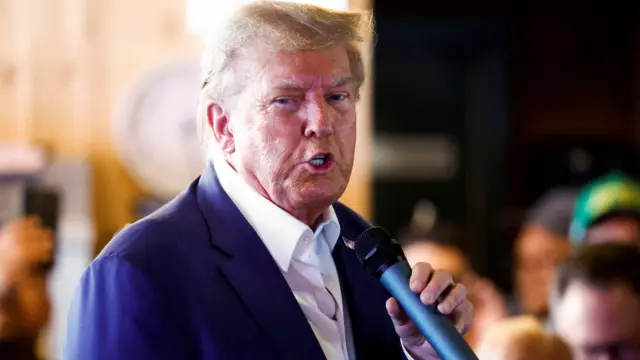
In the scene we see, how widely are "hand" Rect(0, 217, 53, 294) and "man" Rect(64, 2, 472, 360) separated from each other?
2.23 meters

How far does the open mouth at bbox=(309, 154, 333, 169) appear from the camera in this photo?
4.36 ft

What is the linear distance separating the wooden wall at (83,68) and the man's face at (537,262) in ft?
2.20

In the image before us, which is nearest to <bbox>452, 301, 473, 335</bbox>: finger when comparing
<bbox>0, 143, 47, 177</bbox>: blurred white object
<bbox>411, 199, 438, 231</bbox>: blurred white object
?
<bbox>0, 143, 47, 177</bbox>: blurred white object

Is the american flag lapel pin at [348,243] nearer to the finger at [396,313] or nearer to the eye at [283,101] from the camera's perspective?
the finger at [396,313]

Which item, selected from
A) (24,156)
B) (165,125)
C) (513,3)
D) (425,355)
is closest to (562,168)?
(513,3)

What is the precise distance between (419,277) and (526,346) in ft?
2.29

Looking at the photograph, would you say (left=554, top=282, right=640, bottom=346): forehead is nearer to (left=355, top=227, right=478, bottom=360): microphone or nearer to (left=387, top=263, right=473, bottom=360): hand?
Result: (left=387, top=263, right=473, bottom=360): hand

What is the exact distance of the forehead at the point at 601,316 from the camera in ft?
6.72

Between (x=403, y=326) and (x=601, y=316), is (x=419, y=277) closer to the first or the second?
(x=403, y=326)

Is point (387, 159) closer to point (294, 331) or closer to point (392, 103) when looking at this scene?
point (392, 103)

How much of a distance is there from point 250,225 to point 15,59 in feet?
8.51

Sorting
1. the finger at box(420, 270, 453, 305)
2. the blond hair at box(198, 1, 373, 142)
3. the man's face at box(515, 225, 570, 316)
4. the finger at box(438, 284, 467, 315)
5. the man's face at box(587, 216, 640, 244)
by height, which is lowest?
the man's face at box(515, 225, 570, 316)

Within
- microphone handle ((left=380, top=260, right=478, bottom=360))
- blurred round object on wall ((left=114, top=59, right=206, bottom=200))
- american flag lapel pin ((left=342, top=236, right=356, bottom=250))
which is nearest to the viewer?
microphone handle ((left=380, top=260, right=478, bottom=360))

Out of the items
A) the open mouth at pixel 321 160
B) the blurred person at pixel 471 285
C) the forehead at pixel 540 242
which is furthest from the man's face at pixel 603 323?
the forehead at pixel 540 242
